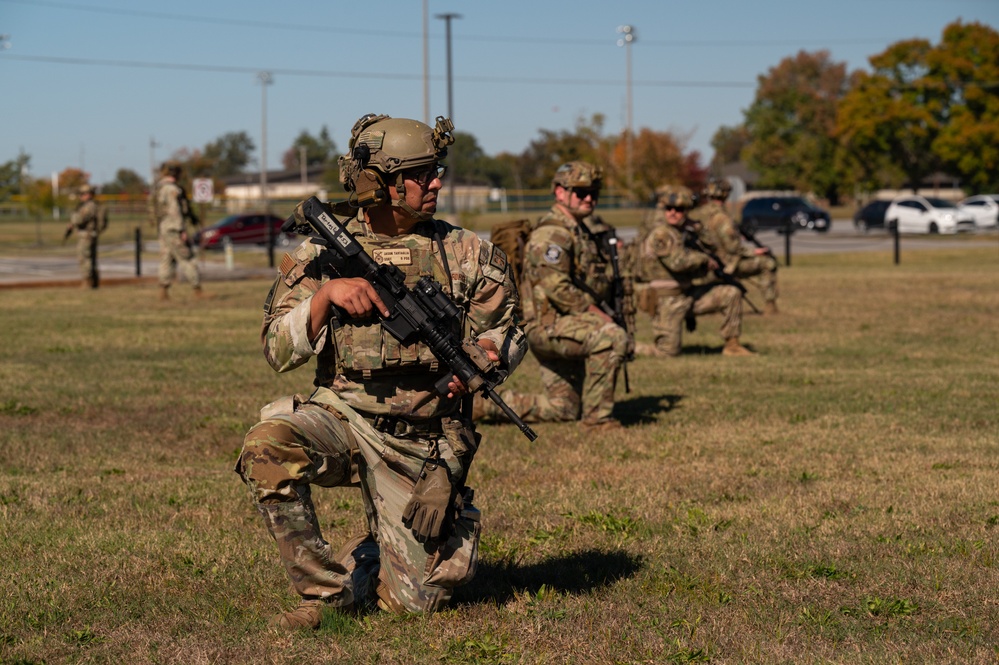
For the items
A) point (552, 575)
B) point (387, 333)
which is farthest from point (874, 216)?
point (387, 333)

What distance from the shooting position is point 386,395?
5.65 m

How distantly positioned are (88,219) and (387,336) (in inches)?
918

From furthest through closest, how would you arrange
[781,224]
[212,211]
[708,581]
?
1. [212,211]
2. [781,224]
3. [708,581]

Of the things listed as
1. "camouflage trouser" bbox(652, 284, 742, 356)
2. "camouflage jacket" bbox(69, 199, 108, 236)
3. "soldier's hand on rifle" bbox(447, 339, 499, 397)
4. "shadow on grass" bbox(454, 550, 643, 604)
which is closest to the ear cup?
"soldier's hand on rifle" bbox(447, 339, 499, 397)

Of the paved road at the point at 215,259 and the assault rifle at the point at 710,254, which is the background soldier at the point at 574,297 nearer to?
the assault rifle at the point at 710,254

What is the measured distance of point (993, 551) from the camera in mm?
6957

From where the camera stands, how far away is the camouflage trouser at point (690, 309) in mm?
15805

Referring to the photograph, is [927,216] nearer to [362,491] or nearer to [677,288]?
[677,288]

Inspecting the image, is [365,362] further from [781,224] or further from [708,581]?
[781,224]

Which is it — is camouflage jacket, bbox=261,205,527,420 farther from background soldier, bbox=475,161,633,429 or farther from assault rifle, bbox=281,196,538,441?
background soldier, bbox=475,161,633,429

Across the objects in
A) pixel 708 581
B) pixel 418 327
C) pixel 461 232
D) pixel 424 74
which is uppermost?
pixel 424 74

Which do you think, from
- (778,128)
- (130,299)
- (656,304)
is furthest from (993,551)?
(778,128)

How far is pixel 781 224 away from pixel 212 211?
37.9m

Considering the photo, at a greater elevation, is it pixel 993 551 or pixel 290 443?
pixel 290 443
